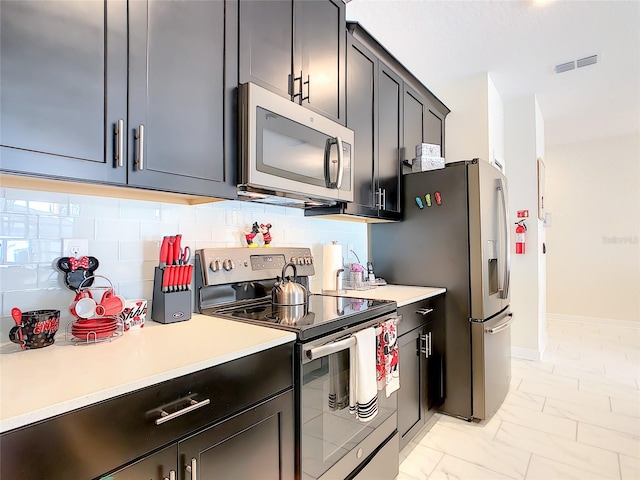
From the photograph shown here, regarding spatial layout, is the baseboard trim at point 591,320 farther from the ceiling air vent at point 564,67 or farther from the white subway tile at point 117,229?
the white subway tile at point 117,229

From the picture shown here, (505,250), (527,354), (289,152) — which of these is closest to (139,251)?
(289,152)

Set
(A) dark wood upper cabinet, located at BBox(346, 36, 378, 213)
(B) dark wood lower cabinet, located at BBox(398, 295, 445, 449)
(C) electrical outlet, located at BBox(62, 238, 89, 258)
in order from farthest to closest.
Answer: (A) dark wood upper cabinet, located at BBox(346, 36, 378, 213) → (B) dark wood lower cabinet, located at BBox(398, 295, 445, 449) → (C) electrical outlet, located at BBox(62, 238, 89, 258)

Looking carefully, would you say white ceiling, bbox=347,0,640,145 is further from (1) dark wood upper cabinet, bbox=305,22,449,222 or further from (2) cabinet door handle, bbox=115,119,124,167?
(2) cabinet door handle, bbox=115,119,124,167

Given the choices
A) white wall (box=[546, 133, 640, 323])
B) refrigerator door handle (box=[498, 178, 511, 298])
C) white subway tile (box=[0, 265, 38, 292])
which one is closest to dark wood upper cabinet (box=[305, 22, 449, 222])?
refrigerator door handle (box=[498, 178, 511, 298])

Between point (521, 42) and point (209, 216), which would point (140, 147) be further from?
point (521, 42)

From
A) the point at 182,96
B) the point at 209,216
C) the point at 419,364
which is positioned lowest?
the point at 419,364

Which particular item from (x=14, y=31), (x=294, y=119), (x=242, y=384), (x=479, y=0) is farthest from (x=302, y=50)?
(x=242, y=384)

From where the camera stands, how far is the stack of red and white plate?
1.12m

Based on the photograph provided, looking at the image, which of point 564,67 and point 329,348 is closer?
point 329,348

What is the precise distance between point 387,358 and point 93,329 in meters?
1.23

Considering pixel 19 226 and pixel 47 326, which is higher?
pixel 19 226

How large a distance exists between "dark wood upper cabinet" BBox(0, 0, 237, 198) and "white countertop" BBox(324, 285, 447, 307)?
3.72 feet

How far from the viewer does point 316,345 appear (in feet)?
4.28

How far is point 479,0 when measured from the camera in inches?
89.0
